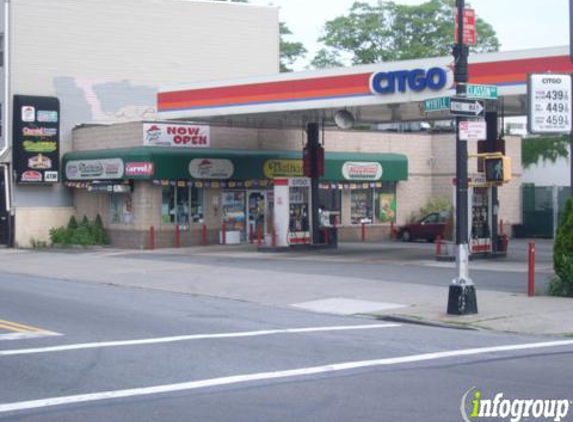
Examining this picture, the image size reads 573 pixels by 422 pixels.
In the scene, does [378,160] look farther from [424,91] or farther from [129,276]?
[129,276]

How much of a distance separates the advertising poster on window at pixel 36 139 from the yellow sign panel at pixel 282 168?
27.6ft

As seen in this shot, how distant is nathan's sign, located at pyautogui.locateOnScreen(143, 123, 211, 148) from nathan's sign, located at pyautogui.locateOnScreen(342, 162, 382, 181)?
6606 millimetres

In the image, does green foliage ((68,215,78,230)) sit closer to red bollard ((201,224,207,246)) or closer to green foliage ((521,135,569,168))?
red bollard ((201,224,207,246))

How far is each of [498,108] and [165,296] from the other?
49.3 feet

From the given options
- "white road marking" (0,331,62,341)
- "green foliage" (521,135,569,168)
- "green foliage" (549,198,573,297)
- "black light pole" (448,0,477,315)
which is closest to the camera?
"white road marking" (0,331,62,341)

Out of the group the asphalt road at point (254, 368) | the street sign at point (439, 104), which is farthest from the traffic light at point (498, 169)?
the asphalt road at point (254, 368)

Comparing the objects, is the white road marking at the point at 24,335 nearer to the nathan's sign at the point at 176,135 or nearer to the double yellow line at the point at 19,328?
the double yellow line at the point at 19,328

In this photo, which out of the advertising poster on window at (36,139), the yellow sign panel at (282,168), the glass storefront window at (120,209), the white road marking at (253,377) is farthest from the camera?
the yellow sign panel at (282,168)

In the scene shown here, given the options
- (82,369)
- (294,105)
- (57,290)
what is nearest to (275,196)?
(294,105)

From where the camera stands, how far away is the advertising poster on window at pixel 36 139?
3822cm

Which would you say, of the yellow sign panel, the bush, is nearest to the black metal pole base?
the yellow sign panel

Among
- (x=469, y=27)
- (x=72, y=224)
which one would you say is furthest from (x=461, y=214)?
(x=72, y=224)

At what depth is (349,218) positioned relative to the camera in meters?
42.8

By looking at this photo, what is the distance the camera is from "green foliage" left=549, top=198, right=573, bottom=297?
19.2 metres
